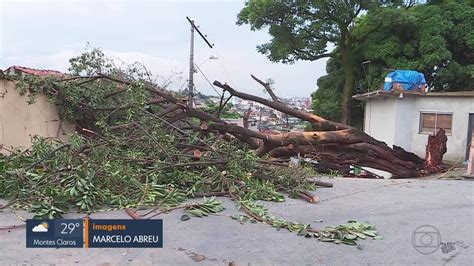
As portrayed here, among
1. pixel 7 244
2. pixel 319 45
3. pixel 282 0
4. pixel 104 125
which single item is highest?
pixel 282 0

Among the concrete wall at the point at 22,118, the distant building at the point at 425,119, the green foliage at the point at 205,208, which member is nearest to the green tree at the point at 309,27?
the distant building at the point at 425,119

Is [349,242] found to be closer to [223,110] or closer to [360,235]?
[360,235]

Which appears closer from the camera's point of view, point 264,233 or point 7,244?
point 7,244

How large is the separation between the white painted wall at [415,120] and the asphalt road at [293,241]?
22.9 ft

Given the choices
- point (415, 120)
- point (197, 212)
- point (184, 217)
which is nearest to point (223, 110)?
point (197, 212)

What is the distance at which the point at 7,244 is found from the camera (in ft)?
9.50

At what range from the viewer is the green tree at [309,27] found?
14.5 m

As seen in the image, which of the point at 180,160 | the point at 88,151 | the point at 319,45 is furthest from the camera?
the point at 319,45

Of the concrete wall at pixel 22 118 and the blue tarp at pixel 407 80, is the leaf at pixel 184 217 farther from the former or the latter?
the blue tarp at pixel 407 80

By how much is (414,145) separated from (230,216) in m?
9.35

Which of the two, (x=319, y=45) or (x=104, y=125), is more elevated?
(x=319, y=45)

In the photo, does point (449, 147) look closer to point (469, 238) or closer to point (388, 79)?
point (388, 79)

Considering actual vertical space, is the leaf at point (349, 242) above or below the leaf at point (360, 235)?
below

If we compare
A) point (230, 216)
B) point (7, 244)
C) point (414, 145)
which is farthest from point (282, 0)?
point (7, 244)
